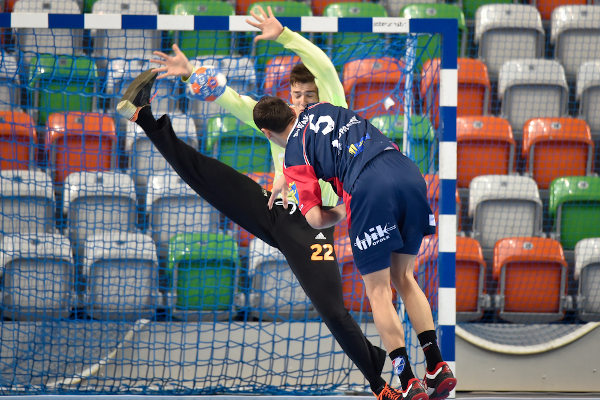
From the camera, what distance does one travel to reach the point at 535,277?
6.15 m

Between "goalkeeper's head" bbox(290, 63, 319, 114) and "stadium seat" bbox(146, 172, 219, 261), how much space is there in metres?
1.93

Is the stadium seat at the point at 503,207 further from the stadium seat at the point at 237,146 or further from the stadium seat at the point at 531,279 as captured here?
the stadium seat at the point at 237,146

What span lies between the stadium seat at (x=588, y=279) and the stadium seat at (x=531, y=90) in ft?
5.20

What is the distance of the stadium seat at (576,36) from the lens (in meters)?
7.70

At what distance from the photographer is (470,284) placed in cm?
604

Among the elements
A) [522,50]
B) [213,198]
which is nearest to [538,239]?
[522,50]

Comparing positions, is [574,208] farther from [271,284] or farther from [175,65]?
[175,65]

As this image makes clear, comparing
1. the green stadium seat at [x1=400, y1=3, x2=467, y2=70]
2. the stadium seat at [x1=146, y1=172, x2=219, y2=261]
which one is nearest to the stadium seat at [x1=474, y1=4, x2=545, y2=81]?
the green stadium seat at [x1=400, y1=3, x2=467, y2=70]

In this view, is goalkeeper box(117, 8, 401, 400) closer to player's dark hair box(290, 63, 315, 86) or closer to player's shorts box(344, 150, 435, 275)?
player's dark hair box(290, 63, 315, 86)

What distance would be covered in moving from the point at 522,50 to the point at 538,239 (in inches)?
101

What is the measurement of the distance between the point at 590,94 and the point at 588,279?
7.07 ft

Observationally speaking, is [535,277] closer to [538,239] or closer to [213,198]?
[538,239]

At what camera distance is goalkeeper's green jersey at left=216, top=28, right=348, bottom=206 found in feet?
13.4

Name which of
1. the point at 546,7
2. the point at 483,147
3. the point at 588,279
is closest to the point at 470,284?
the point at 588,279
